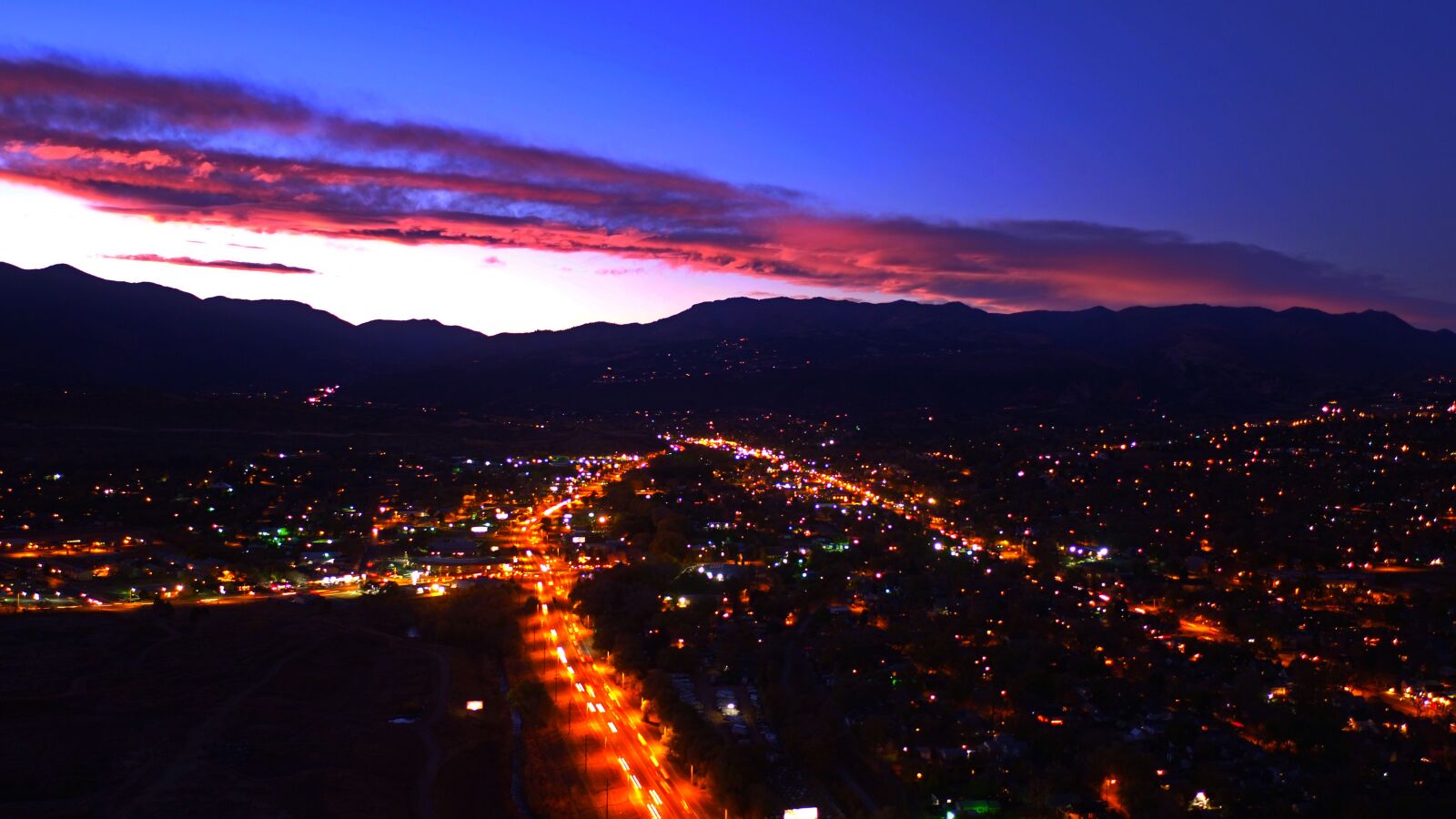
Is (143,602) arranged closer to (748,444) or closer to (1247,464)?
(1247,464)

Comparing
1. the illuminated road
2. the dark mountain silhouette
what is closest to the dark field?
the illuminated road

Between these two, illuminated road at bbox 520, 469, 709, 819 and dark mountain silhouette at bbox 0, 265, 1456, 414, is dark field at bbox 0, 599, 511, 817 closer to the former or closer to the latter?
illuminated road at bbox 520, 469, 709, 819

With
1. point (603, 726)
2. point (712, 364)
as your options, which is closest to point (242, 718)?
point (603, 726)

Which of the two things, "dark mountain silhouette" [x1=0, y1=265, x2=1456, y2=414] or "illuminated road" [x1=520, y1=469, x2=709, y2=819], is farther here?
"dark mountain silhouette" [x1=0, y1=265, x2=1456, y2=414]

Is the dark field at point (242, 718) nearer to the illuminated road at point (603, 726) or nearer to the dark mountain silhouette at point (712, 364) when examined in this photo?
the illuminated road at point (603, 726)

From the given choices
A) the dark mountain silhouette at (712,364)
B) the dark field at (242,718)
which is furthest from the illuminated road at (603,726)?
the dark mountain silhouette at (712,364)

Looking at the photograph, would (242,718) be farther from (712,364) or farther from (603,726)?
(712,364)

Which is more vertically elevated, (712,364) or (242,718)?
(242,718)

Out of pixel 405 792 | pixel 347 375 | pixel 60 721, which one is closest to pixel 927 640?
pixel 405 792

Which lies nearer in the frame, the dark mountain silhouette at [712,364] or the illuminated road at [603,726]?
the illuminated road at [603,726]
